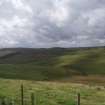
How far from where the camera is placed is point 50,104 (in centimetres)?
3600

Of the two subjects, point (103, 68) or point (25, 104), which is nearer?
point (25, 104)

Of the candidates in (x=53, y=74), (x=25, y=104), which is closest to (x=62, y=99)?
(x=25, y=104)

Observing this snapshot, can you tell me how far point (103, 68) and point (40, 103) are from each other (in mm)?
141244

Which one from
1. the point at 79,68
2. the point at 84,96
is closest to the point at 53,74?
the point at 79,68

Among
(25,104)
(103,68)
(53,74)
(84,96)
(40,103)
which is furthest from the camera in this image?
(103,68)

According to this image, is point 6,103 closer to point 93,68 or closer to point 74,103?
point 74,103

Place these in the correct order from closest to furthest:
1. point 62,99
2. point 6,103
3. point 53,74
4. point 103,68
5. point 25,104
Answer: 1. point 6,103
2. point 25,104
3. point 62,99
4. point 53,74
5. point 103,68

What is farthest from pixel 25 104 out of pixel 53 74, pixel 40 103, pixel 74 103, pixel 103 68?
pixel 103 68

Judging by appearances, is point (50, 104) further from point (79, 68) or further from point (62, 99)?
point (79, 68)

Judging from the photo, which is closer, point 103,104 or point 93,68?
point 103,104

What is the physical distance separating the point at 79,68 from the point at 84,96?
134 meters

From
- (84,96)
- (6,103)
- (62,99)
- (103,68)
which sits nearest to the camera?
(6,103)

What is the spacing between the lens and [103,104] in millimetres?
35875

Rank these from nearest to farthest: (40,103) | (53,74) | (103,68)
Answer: (40,103) < (53,74) < (103,68)
